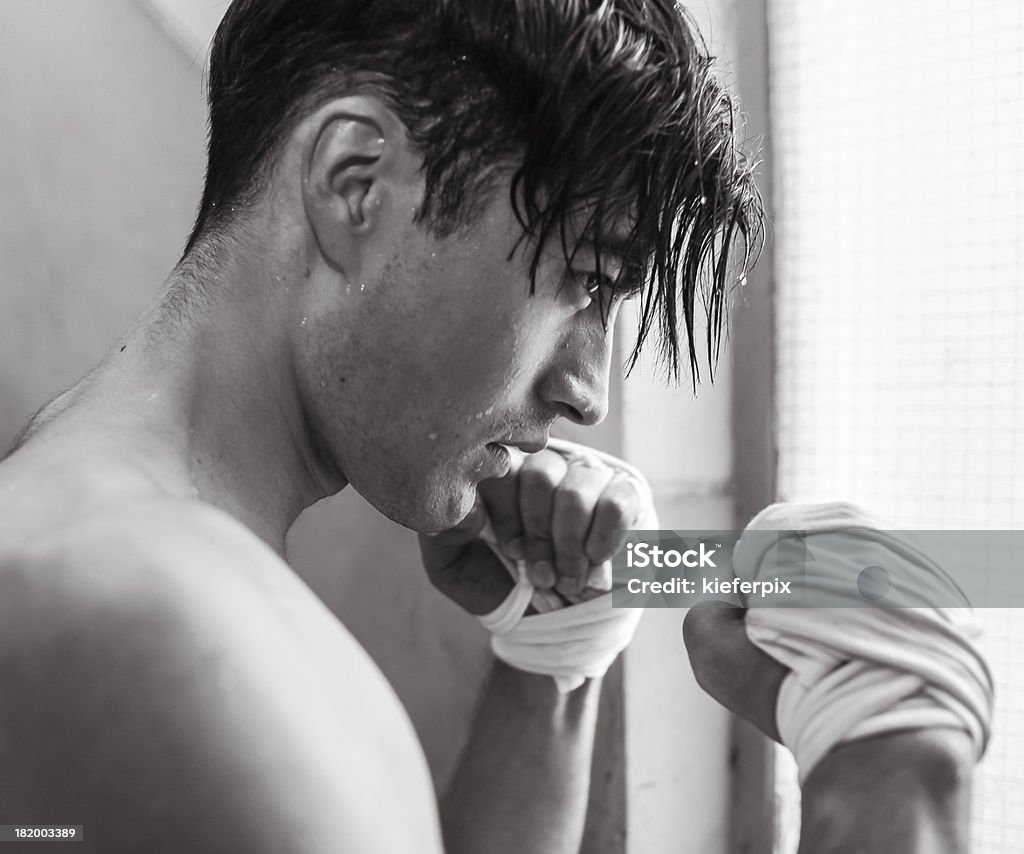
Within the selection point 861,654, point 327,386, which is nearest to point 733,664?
point 861,654

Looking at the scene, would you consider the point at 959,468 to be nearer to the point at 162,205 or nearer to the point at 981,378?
the point at 981,378

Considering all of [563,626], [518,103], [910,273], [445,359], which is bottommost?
[563,626]

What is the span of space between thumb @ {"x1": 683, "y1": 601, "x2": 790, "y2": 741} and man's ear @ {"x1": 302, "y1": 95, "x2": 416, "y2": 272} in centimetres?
34

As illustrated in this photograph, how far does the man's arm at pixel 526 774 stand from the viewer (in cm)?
90

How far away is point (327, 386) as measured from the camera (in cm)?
60

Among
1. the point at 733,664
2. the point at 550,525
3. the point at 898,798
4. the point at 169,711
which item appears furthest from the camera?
the point at 550,525

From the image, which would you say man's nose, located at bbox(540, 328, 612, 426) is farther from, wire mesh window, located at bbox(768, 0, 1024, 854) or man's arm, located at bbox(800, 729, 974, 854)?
wire mesh window, located at bbox(768, 0, 1024, 854)

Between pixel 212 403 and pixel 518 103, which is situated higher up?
pixel 518 103

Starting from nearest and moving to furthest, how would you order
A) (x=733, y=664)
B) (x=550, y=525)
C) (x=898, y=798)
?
(x=898, y=798) → (x=733, y=664) → (x=550, y=525)

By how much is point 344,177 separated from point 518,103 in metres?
0.11

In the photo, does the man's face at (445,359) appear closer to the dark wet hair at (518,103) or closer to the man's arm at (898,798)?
the dark wet hair at (518,103)

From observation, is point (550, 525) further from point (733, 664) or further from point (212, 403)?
point (212, 403)

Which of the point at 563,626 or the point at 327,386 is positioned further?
the point at 563,626

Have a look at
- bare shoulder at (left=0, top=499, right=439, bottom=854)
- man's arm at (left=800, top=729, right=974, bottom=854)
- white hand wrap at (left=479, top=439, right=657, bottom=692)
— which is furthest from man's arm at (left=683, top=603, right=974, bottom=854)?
white hand wrap at (left=479, top=439, right=657, bottom=692)
